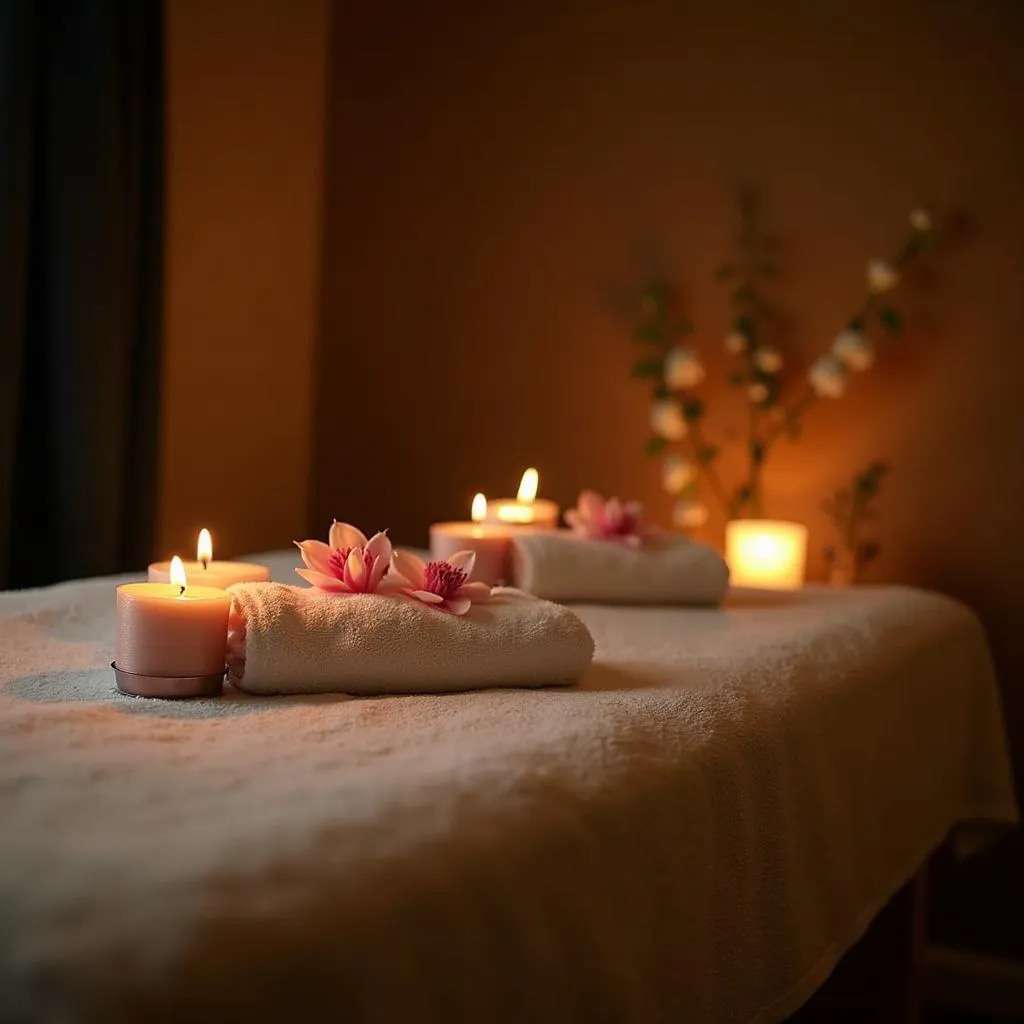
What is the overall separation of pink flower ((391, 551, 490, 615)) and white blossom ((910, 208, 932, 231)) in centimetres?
135

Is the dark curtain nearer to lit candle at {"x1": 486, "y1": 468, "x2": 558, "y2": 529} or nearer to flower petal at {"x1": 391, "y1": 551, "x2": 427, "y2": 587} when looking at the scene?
lit candle at {"x1": 486, "y1": 468, "x2": 558, "y2": 529}

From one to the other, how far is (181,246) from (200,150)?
0.20 metres

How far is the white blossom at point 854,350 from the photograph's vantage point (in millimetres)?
2230

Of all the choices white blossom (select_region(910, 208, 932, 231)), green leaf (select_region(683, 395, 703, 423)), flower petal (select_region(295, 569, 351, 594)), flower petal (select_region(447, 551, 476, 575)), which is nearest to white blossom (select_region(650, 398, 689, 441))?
green leaf (select_region(683, 395, 703, 423))

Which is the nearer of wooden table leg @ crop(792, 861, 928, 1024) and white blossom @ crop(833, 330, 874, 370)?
wooden table leg @ crop(792, 861, 928, 1024)

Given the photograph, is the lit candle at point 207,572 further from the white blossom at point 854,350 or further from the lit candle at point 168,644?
the white blossom at point 854,350

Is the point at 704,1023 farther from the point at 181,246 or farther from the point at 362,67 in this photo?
the point at 362,67

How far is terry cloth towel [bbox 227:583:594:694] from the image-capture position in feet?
3.41

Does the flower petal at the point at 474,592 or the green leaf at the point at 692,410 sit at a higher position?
the green leaf at the point at 692,410

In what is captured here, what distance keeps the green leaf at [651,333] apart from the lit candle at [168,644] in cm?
154

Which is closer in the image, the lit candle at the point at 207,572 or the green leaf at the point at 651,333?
the lit candle at the point at 207,572

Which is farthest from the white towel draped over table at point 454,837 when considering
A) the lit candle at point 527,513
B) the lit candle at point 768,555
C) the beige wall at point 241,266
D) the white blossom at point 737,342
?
the beige wall at point 241,266

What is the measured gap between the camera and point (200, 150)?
254 centimetres

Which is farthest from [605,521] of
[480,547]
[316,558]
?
[316,558]
